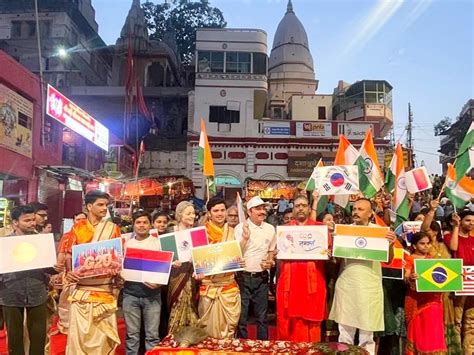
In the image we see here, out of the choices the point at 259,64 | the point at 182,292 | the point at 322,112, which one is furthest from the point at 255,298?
the point at 322,112

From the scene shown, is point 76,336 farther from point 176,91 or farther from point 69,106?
point 176,91

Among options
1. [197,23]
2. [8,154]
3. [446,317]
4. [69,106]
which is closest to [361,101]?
[197,23]

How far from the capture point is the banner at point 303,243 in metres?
5.39

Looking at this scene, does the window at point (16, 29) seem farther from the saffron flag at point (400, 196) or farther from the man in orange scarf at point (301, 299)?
the man in orange scarf at point (301, 299)

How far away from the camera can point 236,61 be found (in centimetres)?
2812

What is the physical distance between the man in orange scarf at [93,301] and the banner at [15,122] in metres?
9.33

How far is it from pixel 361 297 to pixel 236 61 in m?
24.5

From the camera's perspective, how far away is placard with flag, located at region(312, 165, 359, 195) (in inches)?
263

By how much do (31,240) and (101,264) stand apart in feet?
2.47

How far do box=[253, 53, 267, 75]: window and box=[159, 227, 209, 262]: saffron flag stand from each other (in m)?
24.0

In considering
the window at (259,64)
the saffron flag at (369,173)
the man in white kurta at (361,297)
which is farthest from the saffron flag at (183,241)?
the window at (259,64)

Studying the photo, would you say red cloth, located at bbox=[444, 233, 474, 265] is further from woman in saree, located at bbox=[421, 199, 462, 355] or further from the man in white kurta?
the man in white kurta

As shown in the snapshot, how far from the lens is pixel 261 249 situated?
5.79 metres

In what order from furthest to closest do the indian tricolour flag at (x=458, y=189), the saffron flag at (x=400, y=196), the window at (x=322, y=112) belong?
the window at (x=322, y=112), the saffron flag at (x=400, y=196), the indian tricolour flag at (x=458, y=189)
